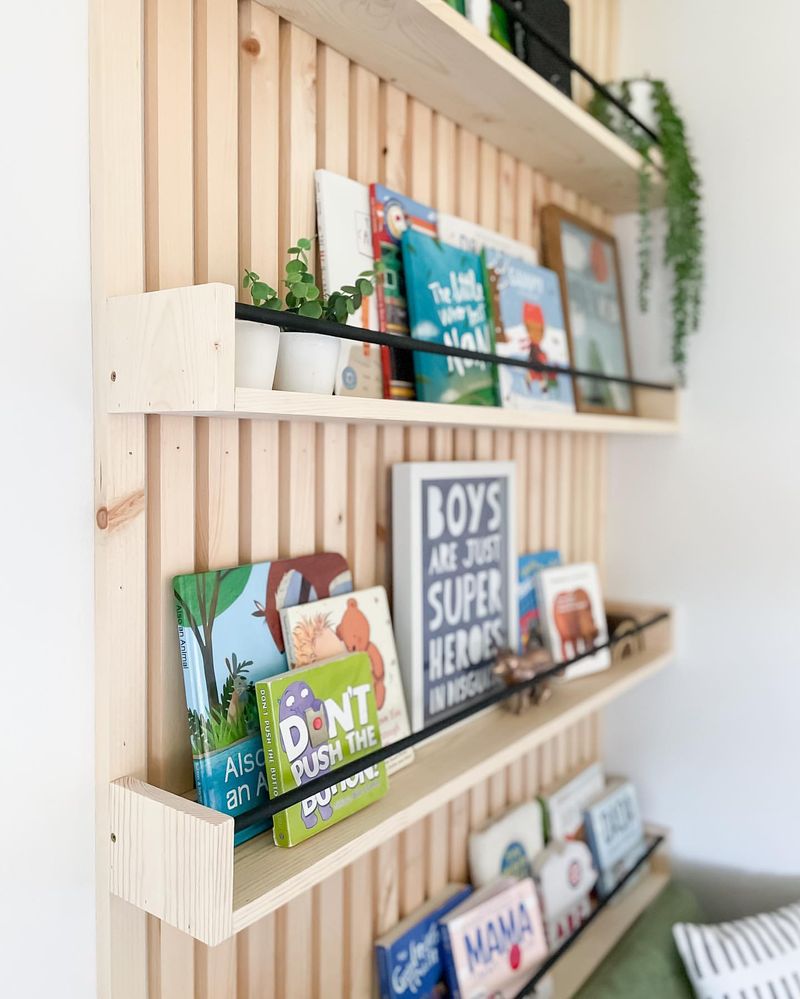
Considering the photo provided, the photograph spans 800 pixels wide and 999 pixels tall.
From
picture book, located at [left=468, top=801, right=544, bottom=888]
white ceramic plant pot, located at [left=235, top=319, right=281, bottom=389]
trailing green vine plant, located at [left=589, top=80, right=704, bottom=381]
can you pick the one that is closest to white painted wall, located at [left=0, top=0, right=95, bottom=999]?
white ceramic plant pot, located at [left=235, top=319, right=281, bottom=389]

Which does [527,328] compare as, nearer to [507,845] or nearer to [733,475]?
[733,475]

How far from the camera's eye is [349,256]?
3.31 feet

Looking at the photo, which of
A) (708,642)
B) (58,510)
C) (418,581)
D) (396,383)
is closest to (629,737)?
(708,642)

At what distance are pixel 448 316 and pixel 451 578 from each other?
1.20 feet

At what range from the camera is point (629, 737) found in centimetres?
173

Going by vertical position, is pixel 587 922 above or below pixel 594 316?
below

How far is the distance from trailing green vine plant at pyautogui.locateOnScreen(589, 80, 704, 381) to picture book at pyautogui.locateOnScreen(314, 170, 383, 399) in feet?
2.12

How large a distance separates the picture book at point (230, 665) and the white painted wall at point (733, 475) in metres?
0.99

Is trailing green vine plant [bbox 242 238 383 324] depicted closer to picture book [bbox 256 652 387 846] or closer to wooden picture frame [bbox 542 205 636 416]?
picture book [bbox 256 652 387 846]

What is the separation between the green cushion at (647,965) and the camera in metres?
1.30

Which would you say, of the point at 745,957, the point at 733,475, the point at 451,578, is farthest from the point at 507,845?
the point at 733,475

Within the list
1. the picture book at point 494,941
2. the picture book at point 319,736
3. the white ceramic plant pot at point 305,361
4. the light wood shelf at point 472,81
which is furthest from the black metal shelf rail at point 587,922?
the light wood shelf at point 472,81

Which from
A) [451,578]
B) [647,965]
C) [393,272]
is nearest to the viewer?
[393,272]

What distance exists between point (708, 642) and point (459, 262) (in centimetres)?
91
